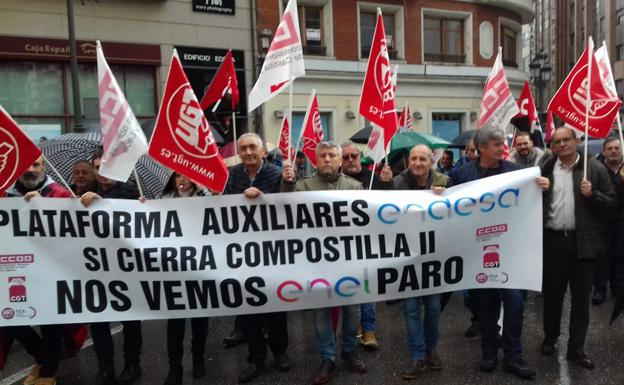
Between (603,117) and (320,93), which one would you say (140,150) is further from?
(320,93)

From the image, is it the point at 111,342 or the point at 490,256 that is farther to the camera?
the point at 111,342

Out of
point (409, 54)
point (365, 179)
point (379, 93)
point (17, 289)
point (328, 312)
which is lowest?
point (328, 312)

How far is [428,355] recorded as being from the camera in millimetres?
4531

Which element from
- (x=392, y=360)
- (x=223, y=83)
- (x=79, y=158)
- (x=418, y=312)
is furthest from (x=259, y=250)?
(x=79, y=158)

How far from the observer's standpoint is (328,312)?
4.36 metres

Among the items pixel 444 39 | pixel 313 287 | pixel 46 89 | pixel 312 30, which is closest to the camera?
pixel 313 287

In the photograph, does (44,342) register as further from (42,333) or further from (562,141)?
(562,141)

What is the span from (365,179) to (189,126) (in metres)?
2.89

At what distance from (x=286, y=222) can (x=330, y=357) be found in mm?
1098

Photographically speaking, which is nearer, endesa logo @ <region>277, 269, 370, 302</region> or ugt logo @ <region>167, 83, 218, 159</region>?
ugt logo @ <region>167, 83, 218, 159</region>

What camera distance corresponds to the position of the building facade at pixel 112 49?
1325 cm

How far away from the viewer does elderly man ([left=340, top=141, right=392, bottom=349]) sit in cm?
510

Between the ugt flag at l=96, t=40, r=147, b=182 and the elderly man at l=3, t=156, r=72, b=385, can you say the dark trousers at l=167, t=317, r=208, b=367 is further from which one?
the ugt flag at l=96, t=40, r=147, b=182

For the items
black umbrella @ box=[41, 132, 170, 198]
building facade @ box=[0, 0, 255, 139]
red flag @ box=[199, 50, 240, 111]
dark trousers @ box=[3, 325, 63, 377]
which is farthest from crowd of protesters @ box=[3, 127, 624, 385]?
building facade @ box=[0, 0, 255, 139]
